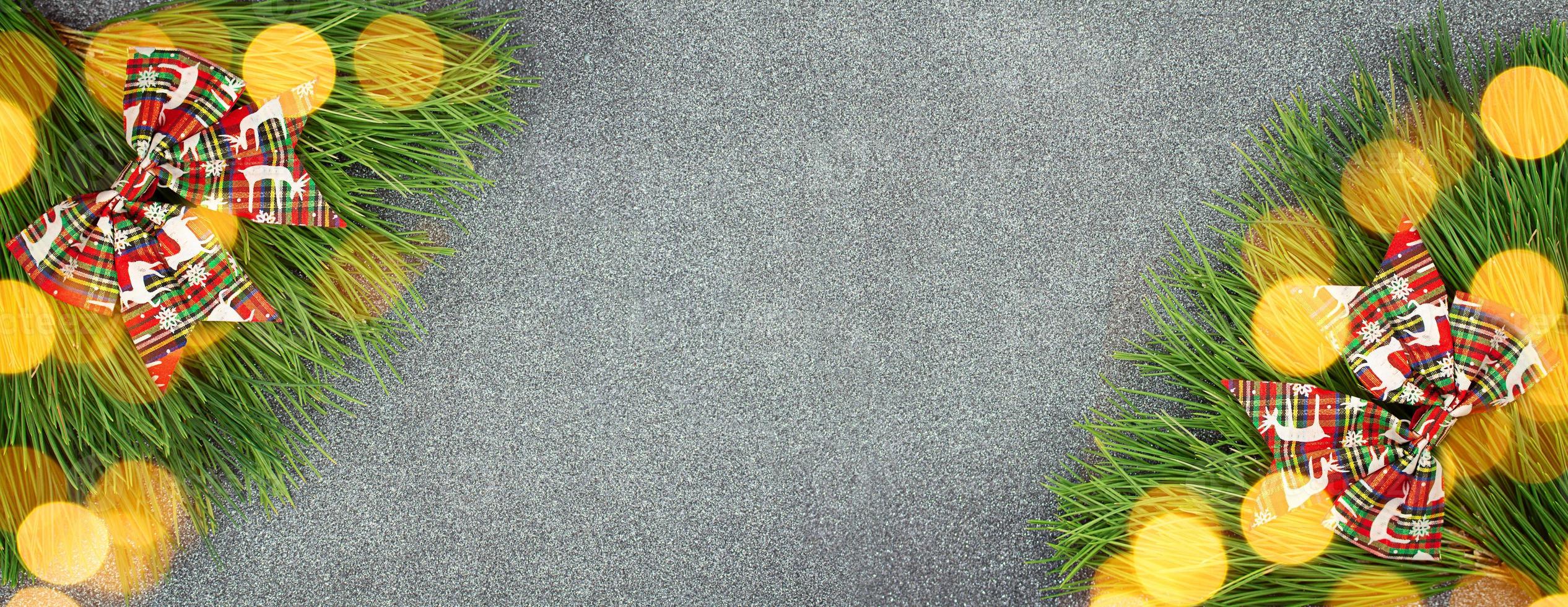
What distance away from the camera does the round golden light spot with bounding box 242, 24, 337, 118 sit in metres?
0.57

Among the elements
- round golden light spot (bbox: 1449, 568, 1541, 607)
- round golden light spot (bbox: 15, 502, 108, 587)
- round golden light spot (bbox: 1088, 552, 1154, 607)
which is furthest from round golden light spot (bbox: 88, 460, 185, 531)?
round golden light spot (bbox: 1449, 568, 1541, 607)

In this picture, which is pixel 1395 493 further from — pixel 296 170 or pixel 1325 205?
pixel 296 170

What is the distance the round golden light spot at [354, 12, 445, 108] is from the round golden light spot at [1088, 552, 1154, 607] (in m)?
0.64

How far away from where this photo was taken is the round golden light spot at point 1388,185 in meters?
0.57

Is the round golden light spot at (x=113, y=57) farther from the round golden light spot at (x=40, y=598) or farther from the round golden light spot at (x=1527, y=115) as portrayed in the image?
the round golden light spot at (x=1527, y=115)

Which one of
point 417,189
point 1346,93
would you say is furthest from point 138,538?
point 1346,93

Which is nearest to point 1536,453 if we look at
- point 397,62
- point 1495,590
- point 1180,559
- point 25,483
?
point 1495,590

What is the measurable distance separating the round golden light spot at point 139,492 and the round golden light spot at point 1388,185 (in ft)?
3.07

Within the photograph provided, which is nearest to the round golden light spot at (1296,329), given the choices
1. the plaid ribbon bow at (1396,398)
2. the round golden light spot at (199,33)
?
the plaid ribbon bow at (1396,398)

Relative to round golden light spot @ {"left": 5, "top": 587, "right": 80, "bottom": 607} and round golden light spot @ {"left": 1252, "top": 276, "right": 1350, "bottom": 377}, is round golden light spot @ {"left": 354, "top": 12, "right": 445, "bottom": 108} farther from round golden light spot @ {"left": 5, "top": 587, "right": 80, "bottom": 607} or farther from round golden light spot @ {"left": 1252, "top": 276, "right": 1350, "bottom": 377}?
round golden light spot @ {"left": 1252, "top": 276, "right": 1350, "bottom": 377}

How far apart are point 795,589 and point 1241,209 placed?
0.49 meters

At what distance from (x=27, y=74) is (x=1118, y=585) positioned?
Answer: 0.85 m

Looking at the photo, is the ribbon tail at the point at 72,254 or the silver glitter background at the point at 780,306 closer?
the ribbon tail at the point at 72,254

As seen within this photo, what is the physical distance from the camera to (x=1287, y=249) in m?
0.61
